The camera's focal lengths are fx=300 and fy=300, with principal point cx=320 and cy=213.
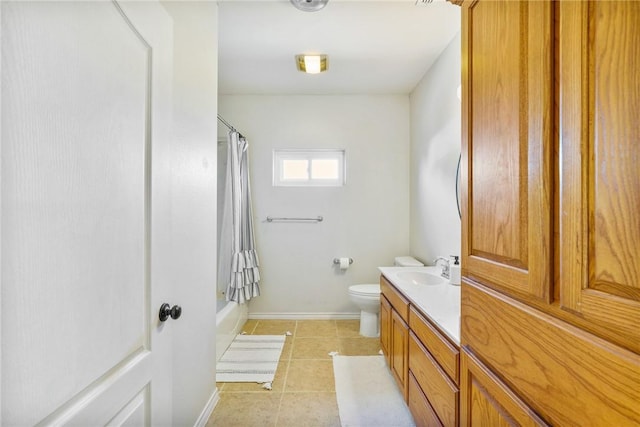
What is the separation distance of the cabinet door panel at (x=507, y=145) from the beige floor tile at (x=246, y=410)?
149 cm

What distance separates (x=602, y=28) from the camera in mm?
520

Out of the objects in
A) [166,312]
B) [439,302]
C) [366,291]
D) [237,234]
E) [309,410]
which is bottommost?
[309,410]

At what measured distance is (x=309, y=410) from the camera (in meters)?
1.82

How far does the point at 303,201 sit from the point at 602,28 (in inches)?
116

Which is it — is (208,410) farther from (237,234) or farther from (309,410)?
(237,234)

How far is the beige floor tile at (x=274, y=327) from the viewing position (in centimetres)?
300

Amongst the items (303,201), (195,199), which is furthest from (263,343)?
(195,199)

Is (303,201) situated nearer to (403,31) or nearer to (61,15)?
(403,31)

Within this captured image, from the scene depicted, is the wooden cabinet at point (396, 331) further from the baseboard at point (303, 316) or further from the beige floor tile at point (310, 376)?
the baseboard at point (303, 316)

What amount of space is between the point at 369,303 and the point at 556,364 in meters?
2.18

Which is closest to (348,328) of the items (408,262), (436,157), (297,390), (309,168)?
(408,262)

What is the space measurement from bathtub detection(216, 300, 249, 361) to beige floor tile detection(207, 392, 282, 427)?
1.75 feet

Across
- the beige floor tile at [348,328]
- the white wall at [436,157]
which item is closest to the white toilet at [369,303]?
the beige floor tile at [348,328]

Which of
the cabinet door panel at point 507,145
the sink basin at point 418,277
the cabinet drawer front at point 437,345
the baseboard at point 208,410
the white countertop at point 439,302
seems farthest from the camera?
the sink basin at point 418,277
